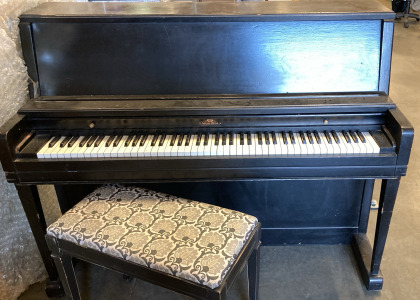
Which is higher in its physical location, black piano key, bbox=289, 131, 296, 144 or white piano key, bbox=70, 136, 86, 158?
white piano key, bbox=70, 136, 86, 158

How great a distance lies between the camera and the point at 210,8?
69.3 inches

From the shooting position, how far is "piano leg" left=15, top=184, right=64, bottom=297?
1.64 meters

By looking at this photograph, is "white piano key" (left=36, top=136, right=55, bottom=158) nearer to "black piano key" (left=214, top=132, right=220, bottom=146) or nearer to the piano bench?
the piano bench

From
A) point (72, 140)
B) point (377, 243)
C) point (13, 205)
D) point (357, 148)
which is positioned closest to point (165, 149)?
point (72, 140)

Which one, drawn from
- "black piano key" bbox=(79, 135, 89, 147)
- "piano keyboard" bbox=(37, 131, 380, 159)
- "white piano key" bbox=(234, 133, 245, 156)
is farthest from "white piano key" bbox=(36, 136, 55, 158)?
"white piano key" bbox=(234, 133, 245, 156)

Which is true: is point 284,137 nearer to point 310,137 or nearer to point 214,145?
point 310,137

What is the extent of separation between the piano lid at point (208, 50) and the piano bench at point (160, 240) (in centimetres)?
46

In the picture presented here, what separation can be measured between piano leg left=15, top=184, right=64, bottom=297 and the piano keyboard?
19cm

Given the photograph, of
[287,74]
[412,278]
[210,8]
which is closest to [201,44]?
[210,8]

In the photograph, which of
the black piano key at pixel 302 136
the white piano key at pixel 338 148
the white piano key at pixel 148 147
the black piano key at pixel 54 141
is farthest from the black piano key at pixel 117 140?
the white piano key at pixel 338 148

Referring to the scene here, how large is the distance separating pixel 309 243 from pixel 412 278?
482 mm

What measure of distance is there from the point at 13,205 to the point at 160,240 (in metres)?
0.85

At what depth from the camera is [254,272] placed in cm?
167

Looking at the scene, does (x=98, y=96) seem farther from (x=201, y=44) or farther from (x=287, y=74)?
(x=287, y=74)
